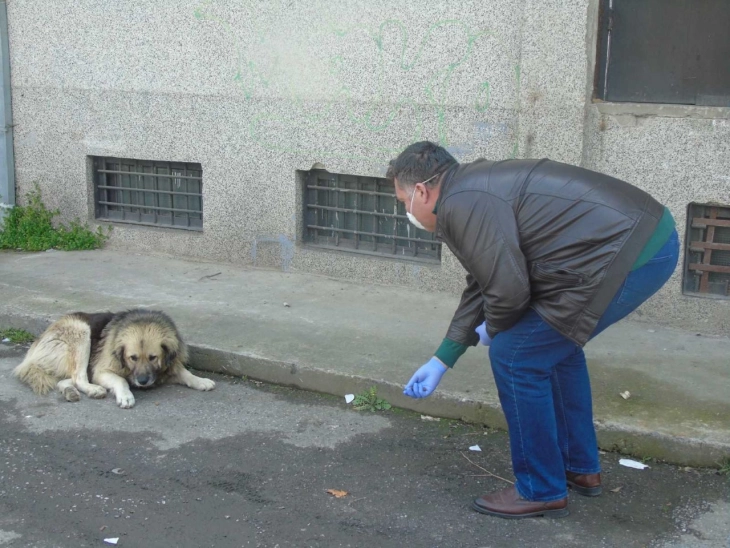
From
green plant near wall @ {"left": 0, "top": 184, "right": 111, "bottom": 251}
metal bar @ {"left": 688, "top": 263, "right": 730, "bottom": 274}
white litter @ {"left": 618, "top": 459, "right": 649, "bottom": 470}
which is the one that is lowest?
white litter @ {"left": 618, "top": 459, "right": 649, "bottom": 470}

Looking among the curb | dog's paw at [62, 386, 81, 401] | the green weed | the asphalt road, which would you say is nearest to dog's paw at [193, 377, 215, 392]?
the asphalt road

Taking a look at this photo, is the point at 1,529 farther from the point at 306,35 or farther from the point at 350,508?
the point at 306,35

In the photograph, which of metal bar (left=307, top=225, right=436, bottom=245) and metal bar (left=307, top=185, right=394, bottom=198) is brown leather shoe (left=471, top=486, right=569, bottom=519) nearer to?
metal bar (left=307, top=225, right=436, bottom=245)

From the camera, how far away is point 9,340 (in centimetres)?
650

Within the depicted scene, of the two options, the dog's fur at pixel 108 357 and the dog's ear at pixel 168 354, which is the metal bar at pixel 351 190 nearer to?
the dog's fur at pixel 108 357

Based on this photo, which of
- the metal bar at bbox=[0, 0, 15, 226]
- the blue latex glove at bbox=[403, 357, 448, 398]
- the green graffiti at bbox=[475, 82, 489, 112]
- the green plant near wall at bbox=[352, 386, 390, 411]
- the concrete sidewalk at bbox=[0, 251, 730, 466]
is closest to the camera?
the blue latex glove at bbox=[403, 357, 448, 398]

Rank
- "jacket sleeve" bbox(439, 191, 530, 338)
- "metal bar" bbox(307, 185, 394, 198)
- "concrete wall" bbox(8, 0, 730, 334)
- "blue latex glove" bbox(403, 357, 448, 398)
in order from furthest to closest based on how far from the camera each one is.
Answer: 1. "metal bar" bbox(307, 185, 394, 198)
2. "concrete wall" bbox(8, 0, 730, 334)
3. "blue latex glove" bbox(403, 357, 448, 398)
4. "jacket sleeve" bbox(439, 191, 530, 338)

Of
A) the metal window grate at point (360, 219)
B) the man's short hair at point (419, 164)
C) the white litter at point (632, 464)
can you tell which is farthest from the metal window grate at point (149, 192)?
the white litter at point (632, 464)

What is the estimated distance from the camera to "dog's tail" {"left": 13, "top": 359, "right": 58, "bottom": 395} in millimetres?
5480

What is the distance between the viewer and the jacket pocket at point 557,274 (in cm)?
353

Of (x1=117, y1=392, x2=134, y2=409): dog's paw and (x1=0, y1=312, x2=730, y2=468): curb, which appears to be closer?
(x1=0, y1=312, x2=730, y2=468): curb

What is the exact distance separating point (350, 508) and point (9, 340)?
3599 millimetres

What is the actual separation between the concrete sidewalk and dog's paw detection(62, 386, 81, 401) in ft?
2.60

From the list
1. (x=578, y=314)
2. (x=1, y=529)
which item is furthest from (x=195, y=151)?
(x=578, y=314)
